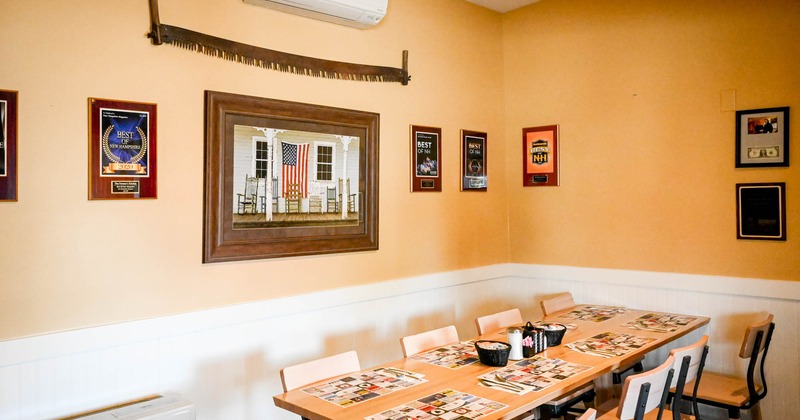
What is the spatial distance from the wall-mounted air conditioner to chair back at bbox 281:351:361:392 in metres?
1.93

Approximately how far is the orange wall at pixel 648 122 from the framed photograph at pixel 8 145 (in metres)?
3.45

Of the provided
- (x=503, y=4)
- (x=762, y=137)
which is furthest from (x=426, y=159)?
(x=762, y=137)

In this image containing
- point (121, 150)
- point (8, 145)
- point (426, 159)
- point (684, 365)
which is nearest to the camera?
point (8, 145)

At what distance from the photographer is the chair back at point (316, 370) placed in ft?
7.41

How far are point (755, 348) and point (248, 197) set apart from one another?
9.44 ft

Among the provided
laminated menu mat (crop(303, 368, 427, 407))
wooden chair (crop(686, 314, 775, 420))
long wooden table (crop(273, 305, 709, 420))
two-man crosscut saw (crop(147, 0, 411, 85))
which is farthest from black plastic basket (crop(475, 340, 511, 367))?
two-man crosscut saw (crop(147, 0, 411, 85))

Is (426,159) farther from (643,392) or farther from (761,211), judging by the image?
(643,392)

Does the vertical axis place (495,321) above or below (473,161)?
below

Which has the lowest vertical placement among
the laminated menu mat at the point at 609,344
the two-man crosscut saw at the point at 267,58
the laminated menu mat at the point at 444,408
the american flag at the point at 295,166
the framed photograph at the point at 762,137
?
the laminated menu mat at the point at 444,408

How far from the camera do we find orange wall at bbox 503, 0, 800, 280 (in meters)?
3.46

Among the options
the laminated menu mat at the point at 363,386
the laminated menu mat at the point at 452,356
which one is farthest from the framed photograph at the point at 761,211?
the laminated menu mat at the point at 363,386

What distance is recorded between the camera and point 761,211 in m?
3.43

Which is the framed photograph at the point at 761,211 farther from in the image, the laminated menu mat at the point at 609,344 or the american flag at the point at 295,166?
the american flag at the point at 295,166

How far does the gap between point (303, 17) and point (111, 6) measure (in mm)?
1071
